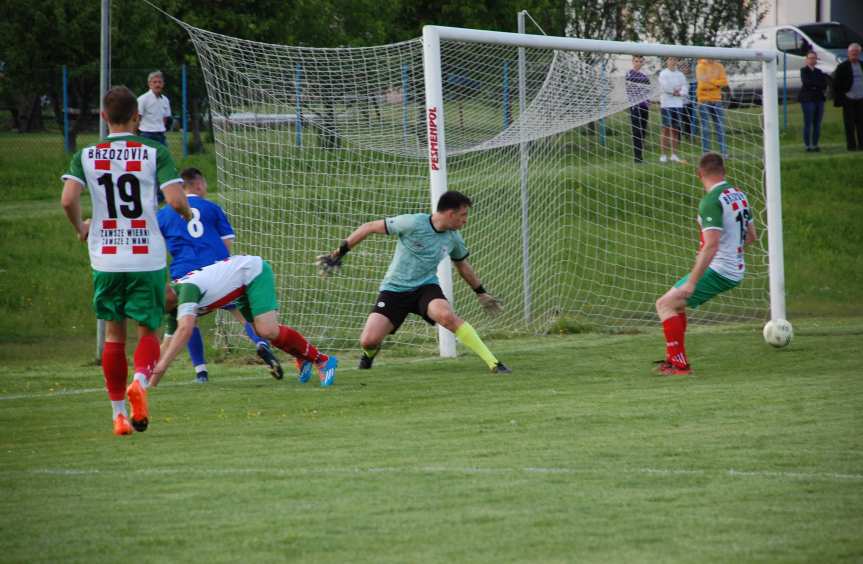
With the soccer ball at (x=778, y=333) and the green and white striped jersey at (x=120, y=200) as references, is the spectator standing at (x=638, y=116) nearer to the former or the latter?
the soccer ball at (x=778, y=333)

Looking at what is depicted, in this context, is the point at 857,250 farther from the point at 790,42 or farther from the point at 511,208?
the point at 790,42

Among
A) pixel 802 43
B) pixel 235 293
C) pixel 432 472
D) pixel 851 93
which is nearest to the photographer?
pixel 432 472

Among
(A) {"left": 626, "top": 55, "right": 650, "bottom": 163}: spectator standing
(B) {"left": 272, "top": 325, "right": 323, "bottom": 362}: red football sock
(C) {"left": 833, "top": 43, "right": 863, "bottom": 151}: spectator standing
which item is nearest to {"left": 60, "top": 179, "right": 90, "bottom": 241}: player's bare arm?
(B) {"left": 272, "top": 325, "right": 323, "bottom": 362}: red football sock

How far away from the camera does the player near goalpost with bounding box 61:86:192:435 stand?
25.3 feet

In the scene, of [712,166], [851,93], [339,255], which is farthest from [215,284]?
[851,93]

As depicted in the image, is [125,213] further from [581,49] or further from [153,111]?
[153,111]

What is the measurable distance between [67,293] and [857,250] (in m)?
13.7

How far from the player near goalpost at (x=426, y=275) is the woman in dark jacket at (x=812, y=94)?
621 inches

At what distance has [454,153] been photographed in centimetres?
1407

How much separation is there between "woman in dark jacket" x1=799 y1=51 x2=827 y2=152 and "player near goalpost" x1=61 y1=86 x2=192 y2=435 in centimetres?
1940

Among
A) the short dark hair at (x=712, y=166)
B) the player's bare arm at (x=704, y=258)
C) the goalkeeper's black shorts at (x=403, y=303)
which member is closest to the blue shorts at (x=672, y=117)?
the short dark hair at (x=712, y=166)

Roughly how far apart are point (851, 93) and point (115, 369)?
20.7m

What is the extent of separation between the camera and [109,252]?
7703mm

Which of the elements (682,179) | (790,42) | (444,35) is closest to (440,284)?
(444,35)
